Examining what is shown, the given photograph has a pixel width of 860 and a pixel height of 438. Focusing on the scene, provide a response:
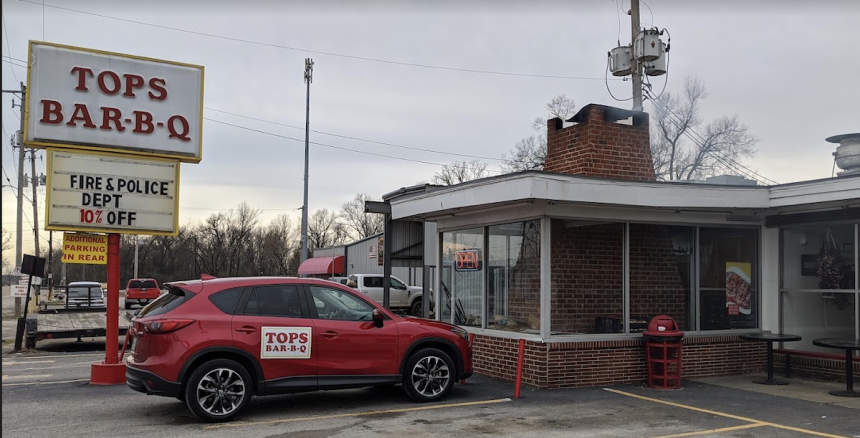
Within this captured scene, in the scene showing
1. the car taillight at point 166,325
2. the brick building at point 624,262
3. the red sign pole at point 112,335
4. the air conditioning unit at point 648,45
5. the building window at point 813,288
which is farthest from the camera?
the air conditioning unit at point 648,45

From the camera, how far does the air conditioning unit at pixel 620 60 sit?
822 inches

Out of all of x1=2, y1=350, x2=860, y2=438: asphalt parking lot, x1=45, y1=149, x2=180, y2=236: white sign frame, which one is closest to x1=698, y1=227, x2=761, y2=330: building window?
x1=2, y1=350, x2=860, y2=438: asphalt parking lot

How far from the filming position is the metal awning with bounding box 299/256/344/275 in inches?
1804

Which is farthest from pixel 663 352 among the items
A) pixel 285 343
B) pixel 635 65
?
pixel 635 65

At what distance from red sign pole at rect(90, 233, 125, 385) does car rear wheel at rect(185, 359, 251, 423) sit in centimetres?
386

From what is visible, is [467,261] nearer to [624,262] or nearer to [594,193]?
[624,262]

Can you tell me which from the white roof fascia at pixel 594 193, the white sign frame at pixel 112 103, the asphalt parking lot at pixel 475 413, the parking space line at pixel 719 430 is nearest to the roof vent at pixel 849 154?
the white roof fascia at pixel 594 193

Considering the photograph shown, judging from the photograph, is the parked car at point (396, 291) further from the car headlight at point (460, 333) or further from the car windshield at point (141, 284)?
the car headlight at point (460, 333)

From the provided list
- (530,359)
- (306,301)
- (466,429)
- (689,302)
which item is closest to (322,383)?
(306,301)

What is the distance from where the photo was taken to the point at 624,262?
445 inches

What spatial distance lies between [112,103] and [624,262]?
8466mm

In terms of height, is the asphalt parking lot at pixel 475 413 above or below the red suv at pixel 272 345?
below

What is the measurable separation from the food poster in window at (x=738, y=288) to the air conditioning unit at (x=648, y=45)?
951cm

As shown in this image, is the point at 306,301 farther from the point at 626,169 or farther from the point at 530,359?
the point at 626,169
